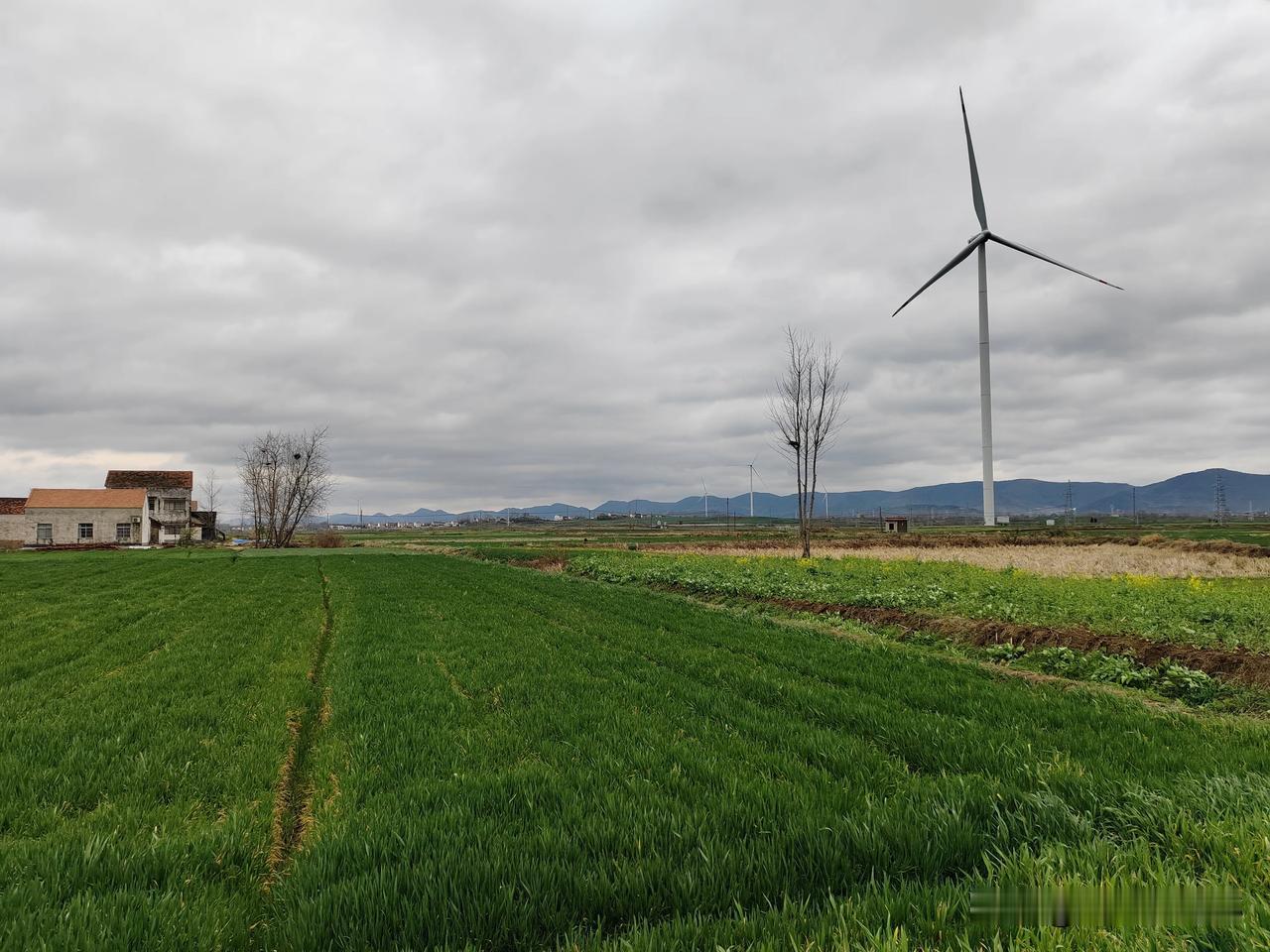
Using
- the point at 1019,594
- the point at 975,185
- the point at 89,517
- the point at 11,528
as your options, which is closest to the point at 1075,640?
the point at 1019,594

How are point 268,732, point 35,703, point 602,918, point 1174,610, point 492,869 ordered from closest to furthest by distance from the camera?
point 602,918 → point 492,869 → point 268,732 → point 35,703 → point 1174,610

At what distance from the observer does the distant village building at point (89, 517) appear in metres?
84.0

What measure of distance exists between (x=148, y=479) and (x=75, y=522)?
14.7m

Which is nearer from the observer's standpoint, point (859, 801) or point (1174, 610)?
point (859, 801)

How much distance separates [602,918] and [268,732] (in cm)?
610

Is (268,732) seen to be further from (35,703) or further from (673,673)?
(673,673)

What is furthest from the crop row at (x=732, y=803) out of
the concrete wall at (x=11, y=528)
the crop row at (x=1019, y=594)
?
the concrete wall at (x=11, y=528)

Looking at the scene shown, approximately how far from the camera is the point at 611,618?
17328 mm

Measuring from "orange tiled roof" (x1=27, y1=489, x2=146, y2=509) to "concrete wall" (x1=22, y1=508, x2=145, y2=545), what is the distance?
663mm

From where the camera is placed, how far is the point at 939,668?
36.1 ft

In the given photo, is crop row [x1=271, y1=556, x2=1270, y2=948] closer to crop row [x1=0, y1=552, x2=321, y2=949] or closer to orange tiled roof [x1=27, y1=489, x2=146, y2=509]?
crop row [x1=0, y1=552, x2=321, y2=949]

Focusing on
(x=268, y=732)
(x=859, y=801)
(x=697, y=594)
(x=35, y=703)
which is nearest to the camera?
(x=859, y=801)

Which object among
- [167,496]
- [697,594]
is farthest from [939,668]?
[167,496]

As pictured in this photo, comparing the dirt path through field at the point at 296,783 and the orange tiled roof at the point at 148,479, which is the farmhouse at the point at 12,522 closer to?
the orange tiled roof at the point at 148,479
